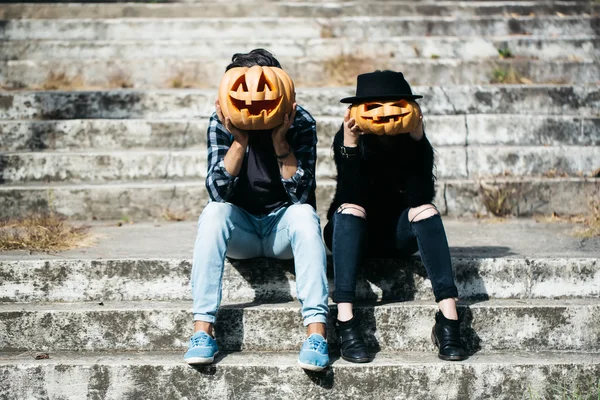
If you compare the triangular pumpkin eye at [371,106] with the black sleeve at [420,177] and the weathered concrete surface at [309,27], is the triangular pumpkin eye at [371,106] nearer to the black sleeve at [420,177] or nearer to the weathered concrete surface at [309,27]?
the black sleeve at [420,177]

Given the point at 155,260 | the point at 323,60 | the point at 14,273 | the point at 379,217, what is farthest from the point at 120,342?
the point at 323,60

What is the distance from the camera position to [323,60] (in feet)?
23.6

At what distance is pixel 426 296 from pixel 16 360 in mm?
2173

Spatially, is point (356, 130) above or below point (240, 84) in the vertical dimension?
below

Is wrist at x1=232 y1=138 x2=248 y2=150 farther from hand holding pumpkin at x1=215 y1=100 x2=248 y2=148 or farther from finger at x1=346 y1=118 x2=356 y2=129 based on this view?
finger at x1=346 y1=118 x2=356 y2=129

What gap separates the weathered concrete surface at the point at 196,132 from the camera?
606 centimetres

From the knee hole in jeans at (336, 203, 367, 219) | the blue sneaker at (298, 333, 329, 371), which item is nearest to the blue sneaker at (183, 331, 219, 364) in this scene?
the blue sneaker at (298, 333, 329, 371)

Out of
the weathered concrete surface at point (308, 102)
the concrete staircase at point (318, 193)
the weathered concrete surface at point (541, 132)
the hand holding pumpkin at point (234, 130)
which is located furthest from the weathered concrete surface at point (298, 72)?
the hand holding pumpkin at point (234, 130)

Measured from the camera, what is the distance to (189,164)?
5.84m

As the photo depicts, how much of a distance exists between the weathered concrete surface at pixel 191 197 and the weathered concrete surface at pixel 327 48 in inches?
87.6

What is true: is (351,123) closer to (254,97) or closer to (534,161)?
(254,97)

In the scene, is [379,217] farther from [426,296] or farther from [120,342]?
[120,342]

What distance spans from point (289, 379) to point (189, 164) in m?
2.71

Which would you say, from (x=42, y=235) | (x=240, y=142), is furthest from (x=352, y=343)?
(x=42, y=235)
